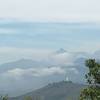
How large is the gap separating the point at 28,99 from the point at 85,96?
58.2 meters

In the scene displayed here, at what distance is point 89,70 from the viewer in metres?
70.8

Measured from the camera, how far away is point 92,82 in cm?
7088

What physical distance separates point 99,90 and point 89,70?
3939mm

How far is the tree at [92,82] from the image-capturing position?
68938 millimetres

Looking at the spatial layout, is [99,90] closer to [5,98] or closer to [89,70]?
[89,70]

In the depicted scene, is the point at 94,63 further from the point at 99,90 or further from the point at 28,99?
the point at 28,99

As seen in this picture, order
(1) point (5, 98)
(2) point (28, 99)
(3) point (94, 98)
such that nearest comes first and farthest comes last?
1. (3) point (94, 98)
2. (1) point (5, 98)
3. (2) point (28, 99)

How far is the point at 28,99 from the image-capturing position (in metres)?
Answer: 127

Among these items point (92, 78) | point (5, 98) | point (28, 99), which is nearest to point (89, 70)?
point (92, 78)

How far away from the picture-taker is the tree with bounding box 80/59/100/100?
226 feet

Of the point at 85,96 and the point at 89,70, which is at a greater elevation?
the point at 89,70

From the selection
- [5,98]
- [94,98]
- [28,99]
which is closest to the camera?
[94,98]

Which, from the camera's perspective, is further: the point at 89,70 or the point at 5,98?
the point at 5,98

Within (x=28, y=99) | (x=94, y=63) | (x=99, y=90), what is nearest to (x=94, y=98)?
(x=99, y=90)
